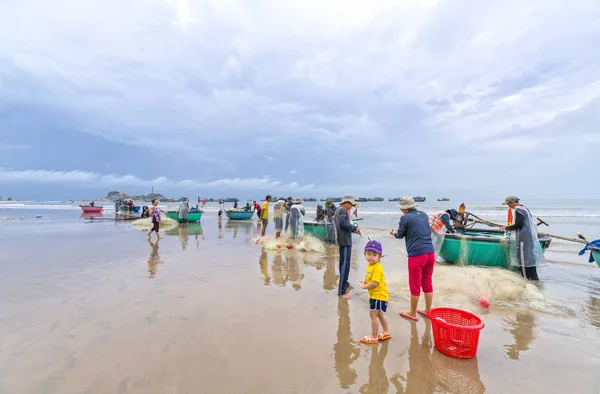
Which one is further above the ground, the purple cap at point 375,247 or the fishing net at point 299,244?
the purple cap at point 375,247

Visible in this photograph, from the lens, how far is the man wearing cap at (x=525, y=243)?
7348 millimetres

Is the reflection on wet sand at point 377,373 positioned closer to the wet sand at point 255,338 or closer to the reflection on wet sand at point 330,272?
the wet sand at point 255,338

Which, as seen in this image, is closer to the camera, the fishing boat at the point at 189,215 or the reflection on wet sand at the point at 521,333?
the reflection on wet sand at the point at 521,333

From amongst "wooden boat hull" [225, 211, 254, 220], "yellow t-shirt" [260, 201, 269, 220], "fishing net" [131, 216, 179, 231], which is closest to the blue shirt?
"yellow t-shirt" [260, 201, 269, 220]

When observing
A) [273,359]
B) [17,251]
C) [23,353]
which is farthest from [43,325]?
[17,251]

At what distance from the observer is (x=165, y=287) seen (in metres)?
6.24

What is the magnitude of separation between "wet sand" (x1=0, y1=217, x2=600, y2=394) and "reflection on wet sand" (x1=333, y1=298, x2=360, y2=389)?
0.07 ft

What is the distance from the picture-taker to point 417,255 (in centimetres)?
477

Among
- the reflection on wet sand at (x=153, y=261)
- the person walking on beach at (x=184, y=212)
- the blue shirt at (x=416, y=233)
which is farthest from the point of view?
the person walking on beach at (x=184, y=212)

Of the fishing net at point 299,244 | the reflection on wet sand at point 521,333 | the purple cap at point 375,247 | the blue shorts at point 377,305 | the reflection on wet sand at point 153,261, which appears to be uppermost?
the purple cap at point 375,247

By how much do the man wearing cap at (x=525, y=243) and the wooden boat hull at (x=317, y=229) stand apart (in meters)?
6.78

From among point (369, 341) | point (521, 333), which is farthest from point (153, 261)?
point (521, 333)

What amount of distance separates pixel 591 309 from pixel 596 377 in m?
3.15

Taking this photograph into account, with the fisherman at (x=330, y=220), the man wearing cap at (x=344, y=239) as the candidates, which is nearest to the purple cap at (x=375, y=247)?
the man wearing cap at (x=344, y=239)
